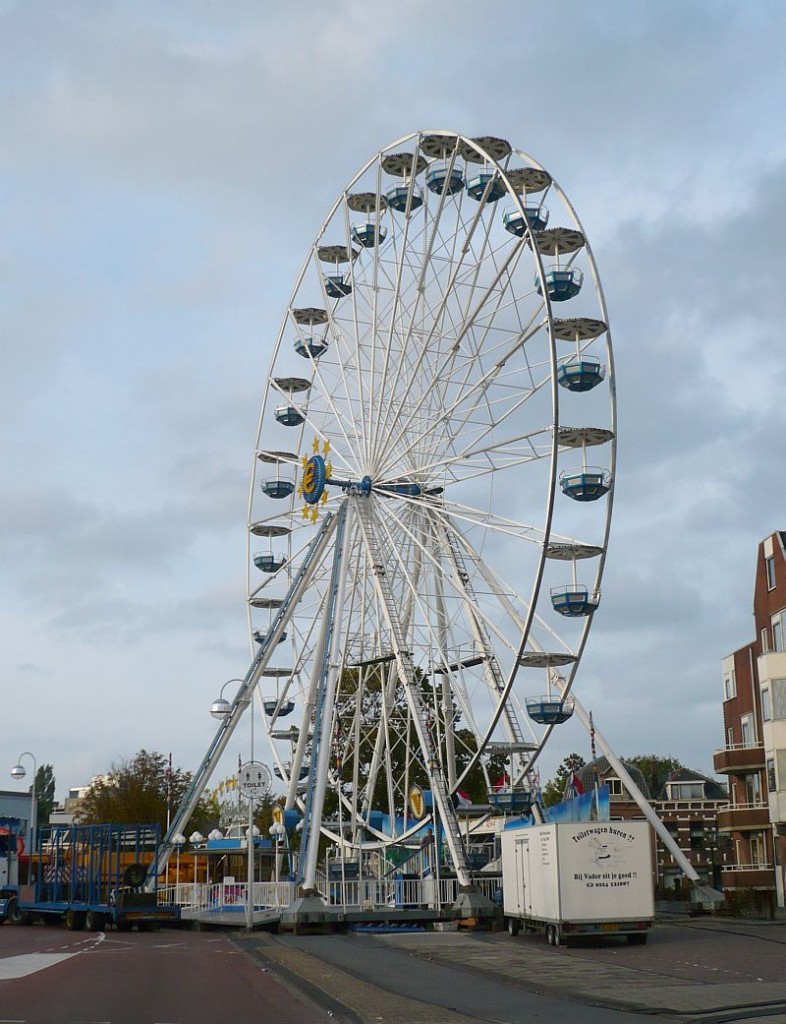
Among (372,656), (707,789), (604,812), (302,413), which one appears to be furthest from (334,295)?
(707,789)

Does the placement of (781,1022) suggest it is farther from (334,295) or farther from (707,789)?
(707,789)

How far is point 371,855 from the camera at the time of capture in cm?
5200

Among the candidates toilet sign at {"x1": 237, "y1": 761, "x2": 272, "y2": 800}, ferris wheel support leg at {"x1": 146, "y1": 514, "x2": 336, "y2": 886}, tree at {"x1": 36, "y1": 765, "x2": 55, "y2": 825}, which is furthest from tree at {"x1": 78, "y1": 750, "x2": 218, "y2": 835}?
toilet sign at {"x1": 237, "y1": 761, "x2": 272, "y2": 800}

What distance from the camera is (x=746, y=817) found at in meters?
52.9

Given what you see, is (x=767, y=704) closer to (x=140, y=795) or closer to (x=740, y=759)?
(x=740, y=759)

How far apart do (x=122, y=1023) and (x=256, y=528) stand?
37927 mm

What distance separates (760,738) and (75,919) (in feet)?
89.0

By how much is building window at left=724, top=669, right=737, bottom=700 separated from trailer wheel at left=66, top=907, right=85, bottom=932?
28960 mm

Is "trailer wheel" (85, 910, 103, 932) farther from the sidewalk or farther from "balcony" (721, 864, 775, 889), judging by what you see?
"balcony" (721, 864, 775, 889)

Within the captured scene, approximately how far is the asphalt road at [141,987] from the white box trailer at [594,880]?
6739 millimetres

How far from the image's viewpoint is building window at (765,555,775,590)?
48888mm

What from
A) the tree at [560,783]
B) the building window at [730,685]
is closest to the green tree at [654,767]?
the tree at [560,783]

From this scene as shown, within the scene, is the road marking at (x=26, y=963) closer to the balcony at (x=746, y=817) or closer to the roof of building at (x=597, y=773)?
the balcony at (x=746, y=817)

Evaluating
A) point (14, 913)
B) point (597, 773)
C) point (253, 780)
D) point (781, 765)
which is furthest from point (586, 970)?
point (597, 773)
